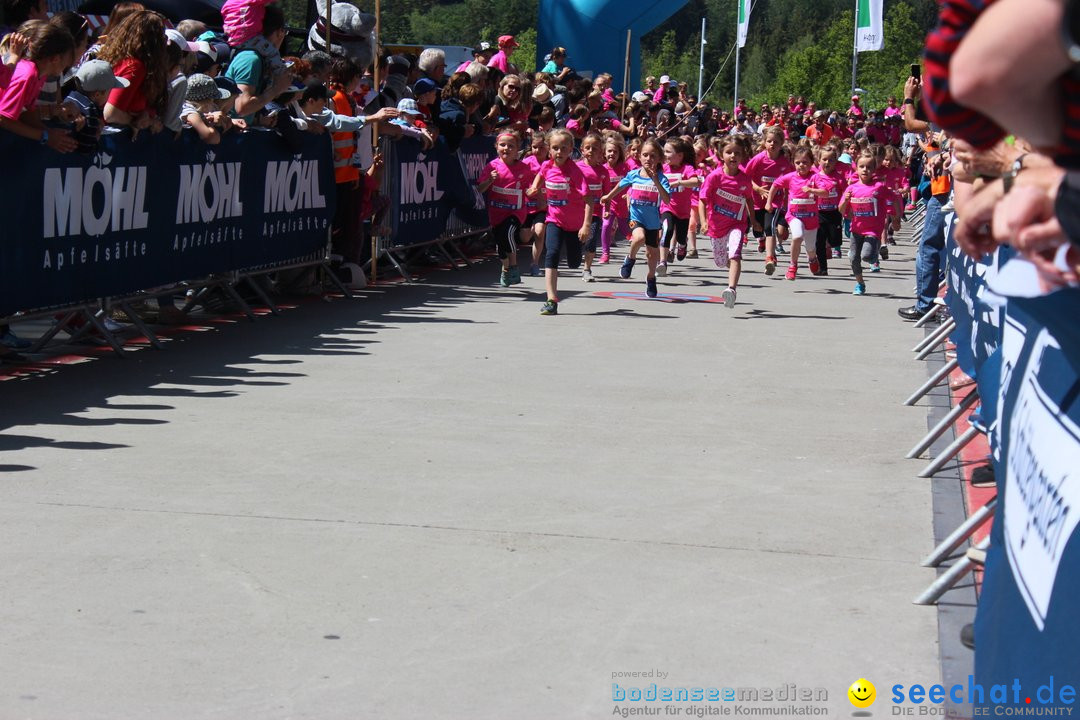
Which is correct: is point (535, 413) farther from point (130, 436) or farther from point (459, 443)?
point (130, 436)

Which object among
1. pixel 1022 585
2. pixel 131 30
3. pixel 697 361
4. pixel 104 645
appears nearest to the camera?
pixel 1022 585

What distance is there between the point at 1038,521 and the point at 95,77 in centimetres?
786

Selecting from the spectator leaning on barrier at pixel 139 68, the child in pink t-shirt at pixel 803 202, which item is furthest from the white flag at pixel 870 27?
the spectator leaning on barrier at pixel 139 68

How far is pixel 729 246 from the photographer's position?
15.9 metres

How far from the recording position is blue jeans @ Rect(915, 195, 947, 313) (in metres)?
13.3

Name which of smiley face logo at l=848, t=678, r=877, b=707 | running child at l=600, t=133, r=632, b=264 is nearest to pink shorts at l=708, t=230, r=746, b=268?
running child at l=600, t=133, r=632, b=264

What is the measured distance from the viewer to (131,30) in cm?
1044

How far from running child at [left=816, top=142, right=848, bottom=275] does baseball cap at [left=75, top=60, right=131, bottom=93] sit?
34.2ft

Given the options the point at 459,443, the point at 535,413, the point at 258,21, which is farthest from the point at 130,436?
the point at 258,21

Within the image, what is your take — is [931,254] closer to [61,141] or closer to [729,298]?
[729,298]

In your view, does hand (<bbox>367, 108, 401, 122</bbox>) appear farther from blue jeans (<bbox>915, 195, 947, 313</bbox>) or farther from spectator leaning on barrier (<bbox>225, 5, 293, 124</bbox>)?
blue jeans (<bbox>915, 195, 947, 313</bbox>)

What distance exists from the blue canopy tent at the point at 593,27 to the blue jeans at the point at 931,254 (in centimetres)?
1992

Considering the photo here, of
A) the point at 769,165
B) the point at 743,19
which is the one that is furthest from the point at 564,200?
the point at 743,19

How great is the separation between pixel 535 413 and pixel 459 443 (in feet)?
3.39
